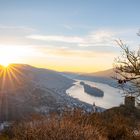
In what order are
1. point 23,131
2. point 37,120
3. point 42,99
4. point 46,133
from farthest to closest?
point 42,99 < point 37,120 < point 23,131 < point 46,133

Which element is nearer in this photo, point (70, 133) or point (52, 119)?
point (70, 133)

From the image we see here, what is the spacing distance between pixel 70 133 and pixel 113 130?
281 inches

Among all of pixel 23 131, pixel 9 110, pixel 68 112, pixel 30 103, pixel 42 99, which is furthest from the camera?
pixel 42 99

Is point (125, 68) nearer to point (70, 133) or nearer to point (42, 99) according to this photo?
point (70, 133)

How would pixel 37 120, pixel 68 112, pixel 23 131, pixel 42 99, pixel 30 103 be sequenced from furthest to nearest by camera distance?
pixel 42 99
pixel 30 103
pixel 68 112
pixel 37 120
pixel 23 131

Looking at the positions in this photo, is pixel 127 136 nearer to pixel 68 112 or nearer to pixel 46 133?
pixel 68 112

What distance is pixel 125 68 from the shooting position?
52.5 ft

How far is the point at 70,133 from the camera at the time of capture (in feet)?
42.1

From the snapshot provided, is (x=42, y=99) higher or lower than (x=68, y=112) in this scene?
lower

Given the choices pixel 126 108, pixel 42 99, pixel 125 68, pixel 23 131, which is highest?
pixel 125 68

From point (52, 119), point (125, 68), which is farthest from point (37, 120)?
point (125, 68)

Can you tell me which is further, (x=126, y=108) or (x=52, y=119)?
(x=126, y=108)

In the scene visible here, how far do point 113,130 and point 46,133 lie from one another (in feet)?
25.0

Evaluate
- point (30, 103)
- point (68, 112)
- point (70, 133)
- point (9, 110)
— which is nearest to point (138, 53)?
point (68, 112)
